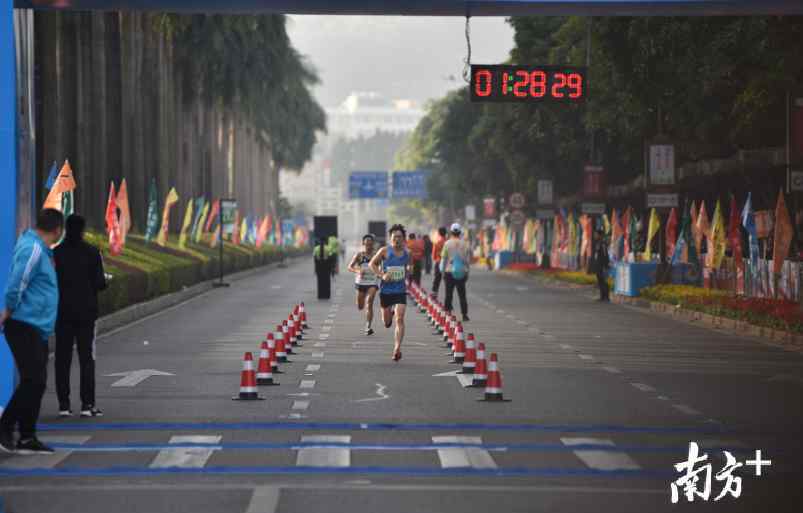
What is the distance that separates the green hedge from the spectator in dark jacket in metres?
14.2

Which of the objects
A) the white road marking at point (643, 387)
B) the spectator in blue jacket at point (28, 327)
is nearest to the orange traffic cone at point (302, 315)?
the white road marking at point (643, 387)

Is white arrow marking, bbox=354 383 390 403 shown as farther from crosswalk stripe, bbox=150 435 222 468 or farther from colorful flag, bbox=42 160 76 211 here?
colorful flag, bbox=42 160 76 211

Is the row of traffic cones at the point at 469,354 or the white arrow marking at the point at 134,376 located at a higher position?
the row of traffic cones at the point at 469,354

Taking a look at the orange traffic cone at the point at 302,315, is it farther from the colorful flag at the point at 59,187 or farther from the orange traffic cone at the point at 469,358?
the orange traffic cone at the point at 469,358

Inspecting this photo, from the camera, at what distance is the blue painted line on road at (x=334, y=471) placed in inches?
434

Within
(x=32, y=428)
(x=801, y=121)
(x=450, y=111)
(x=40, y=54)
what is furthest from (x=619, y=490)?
(x=450, y=111)

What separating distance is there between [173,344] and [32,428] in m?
12.9

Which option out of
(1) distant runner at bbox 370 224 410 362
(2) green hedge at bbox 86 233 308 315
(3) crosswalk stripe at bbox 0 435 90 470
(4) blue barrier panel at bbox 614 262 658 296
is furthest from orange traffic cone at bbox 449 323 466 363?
(4) blue barrier panel at bbox 614 262 658 296

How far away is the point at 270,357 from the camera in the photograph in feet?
61.3

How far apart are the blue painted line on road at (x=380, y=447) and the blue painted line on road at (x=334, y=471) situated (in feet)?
3.35

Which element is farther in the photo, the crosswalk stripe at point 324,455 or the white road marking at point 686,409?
the white road marking at point 686,409

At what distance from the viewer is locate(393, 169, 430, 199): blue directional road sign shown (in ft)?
458

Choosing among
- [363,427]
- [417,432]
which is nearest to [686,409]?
[417,432]

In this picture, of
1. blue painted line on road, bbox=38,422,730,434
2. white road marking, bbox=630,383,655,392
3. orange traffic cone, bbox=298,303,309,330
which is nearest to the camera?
blue painted line on road, bbox=38,422,730,434
